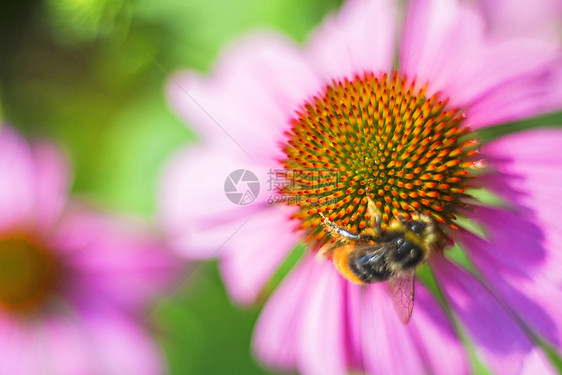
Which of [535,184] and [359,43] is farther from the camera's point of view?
[359,43]

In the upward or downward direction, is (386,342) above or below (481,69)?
below

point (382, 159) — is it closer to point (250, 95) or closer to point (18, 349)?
point (250, 95)

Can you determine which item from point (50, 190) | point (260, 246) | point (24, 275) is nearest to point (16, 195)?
point (50, 190)

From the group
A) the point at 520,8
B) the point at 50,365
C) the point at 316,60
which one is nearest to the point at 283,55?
the point at 316,60

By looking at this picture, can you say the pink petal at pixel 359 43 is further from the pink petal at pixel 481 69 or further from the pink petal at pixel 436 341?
the pink petal at pixel 436 341

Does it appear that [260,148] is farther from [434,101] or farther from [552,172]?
[552,172]

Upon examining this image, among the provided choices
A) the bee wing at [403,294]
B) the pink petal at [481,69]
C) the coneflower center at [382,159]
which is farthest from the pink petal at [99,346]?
the pink petal at [481,69]
